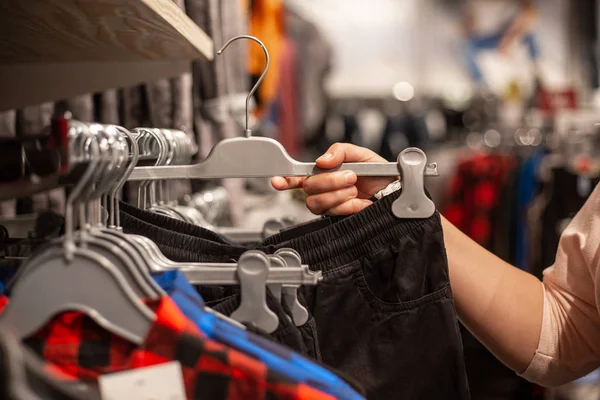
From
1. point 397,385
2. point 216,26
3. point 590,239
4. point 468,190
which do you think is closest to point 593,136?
point 468,190

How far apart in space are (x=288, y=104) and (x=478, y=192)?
4.16ft

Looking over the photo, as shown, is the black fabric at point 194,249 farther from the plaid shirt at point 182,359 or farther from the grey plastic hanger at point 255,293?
the plaid shirt at point 182,359

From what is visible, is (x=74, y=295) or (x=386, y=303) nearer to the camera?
(x=74, y=295)

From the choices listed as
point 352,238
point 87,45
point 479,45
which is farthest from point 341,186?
point 479,45

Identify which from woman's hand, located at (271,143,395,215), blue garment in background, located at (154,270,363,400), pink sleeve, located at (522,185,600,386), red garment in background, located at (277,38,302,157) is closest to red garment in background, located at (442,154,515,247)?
red garment in background, located at (277,38,302,157)

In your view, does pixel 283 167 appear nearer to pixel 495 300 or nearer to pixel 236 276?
pixel 236 276

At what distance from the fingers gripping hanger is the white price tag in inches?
11.0

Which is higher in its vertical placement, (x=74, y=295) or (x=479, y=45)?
(x=479, y=45)

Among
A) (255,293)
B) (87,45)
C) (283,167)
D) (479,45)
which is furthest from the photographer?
(479,45)

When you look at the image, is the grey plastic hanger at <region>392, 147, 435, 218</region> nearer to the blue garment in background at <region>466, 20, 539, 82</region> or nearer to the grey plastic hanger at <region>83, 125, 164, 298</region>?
the grey plastic hanger at <region>83, 125, 164, 298</region>

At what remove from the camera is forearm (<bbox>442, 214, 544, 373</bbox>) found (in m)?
0.86

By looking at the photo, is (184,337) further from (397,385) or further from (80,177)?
(397,385)

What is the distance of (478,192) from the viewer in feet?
9.00

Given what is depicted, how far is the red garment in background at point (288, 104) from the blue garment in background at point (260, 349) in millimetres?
2813
